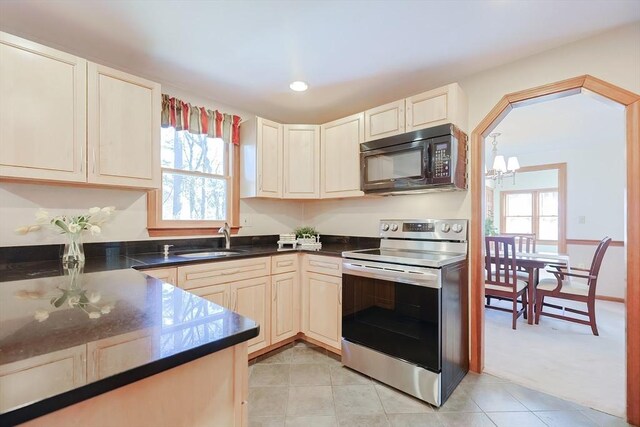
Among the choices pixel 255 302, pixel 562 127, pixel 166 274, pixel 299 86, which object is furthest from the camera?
pixel 562 127

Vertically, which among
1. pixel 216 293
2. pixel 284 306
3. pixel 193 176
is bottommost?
pixel 284 306

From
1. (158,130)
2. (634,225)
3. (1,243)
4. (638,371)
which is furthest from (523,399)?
(1,243)

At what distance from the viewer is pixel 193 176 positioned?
9.09ft

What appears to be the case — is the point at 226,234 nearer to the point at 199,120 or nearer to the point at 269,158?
the point at 269,158

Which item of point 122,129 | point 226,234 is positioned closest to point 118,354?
point 122,129

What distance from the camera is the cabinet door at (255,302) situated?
2.34m

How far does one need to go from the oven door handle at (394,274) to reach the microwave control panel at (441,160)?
744mm

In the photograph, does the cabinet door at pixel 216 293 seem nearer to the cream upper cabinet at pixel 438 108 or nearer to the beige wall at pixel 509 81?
the beige wall at pixel 509 81

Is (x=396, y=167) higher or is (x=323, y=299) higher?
(x=396, y=167)

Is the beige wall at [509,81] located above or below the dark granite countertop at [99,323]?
above

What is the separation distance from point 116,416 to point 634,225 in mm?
2590

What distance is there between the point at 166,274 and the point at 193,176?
3.72 feet

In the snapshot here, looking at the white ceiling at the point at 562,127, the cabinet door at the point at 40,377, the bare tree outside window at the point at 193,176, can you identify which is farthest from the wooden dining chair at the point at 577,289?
the cabinet door at the point at 40,377

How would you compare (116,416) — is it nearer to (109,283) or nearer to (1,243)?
(109,283)
